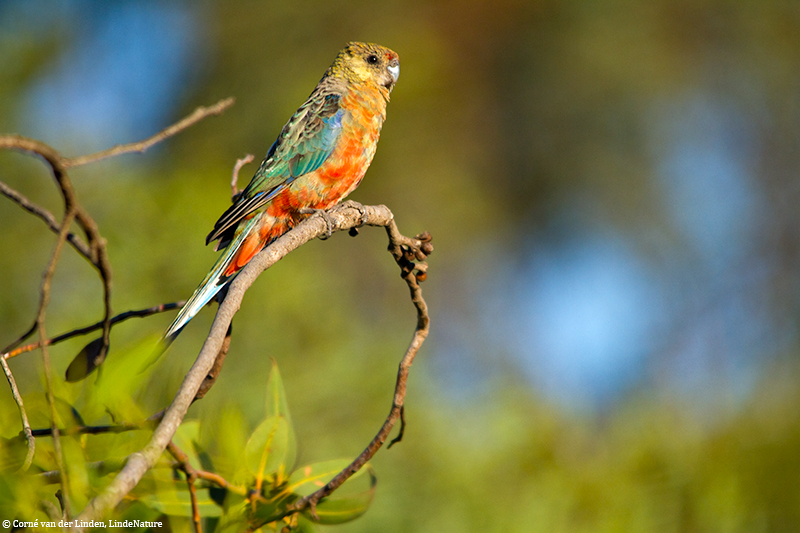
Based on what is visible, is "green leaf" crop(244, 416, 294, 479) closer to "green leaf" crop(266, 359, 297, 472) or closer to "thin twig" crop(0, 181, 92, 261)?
"green leaf" crop(266, 359, 297, 472)

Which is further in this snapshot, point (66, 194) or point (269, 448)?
point (269, 448)

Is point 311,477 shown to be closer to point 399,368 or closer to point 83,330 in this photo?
point 399,368

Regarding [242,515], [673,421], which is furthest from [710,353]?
[242,515]

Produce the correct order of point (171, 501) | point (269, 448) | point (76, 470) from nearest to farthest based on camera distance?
point (76, 470)
point (171, 501)
point (269, 448)

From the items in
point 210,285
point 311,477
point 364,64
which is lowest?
point 311,477

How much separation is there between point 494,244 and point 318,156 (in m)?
6.50

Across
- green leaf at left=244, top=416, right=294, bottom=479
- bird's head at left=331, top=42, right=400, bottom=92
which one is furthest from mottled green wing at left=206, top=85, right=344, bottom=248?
green leaf at left=244, top=416, right=294, bottom=479

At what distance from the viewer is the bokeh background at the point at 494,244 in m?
1.57

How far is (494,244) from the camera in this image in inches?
330

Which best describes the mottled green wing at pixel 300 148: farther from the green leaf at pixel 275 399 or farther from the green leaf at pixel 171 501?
the green leaf at pixel 171 501

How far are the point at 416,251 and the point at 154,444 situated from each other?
805 mm

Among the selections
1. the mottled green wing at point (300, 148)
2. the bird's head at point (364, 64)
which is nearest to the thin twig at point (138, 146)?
the mottled green wing at point (300, 148)

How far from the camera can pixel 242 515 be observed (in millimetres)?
797

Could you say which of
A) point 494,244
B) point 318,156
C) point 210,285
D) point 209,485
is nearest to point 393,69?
point 318,156
